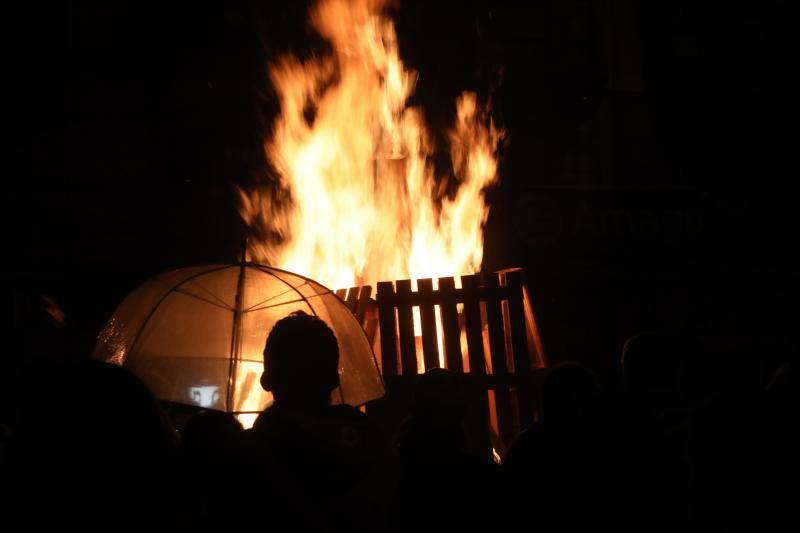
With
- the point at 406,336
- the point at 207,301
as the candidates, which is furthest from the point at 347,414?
the point at 406,336

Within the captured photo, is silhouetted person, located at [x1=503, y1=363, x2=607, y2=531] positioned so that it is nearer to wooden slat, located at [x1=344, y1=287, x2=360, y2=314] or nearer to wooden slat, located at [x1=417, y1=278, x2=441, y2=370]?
wooden slat, located at [x1=417, y1=278, x2=441, y2=370]

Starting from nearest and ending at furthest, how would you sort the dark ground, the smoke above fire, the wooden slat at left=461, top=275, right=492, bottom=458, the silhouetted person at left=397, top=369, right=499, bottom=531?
1. the silhouetted person at left=397, top=369, right=499, bottom=531
2. the wooden slat at left=461, top=275, right=492, bottom=458
3. the smoke above fire
4. the dark ground

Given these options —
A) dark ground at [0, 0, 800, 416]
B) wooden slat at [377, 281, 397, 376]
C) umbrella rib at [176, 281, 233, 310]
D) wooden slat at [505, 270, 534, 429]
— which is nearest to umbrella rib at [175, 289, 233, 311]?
umbrella rib at [176, 281, 233, 310]

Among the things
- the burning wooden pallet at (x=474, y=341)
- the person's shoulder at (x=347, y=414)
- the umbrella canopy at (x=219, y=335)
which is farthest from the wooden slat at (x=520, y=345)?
the person's shoulder at (x=347, y=414)

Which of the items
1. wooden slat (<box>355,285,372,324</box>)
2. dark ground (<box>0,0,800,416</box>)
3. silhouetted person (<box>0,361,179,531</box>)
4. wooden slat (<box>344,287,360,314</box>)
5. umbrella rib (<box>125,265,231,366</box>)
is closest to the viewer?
silhouetted person (<box>0,361,179,531</box>)

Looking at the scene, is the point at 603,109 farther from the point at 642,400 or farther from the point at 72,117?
the point at 642,400

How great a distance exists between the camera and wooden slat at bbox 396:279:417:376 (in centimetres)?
559

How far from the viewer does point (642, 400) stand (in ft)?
12.2

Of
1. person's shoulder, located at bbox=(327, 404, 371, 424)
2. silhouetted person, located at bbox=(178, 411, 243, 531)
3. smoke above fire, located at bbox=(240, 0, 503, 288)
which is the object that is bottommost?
silhouetted person, located at bbox=(178, 411, 243, 531)

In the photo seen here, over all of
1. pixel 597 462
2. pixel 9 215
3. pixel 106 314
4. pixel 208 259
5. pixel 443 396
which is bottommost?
pixel 597 462

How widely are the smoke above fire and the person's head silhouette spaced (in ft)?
15.6

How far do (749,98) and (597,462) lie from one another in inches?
448

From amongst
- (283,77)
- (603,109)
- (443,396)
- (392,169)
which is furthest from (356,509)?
(603,109)

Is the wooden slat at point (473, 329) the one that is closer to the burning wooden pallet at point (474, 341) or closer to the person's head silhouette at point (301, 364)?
the burning wooden pallet at point (474, 341)
